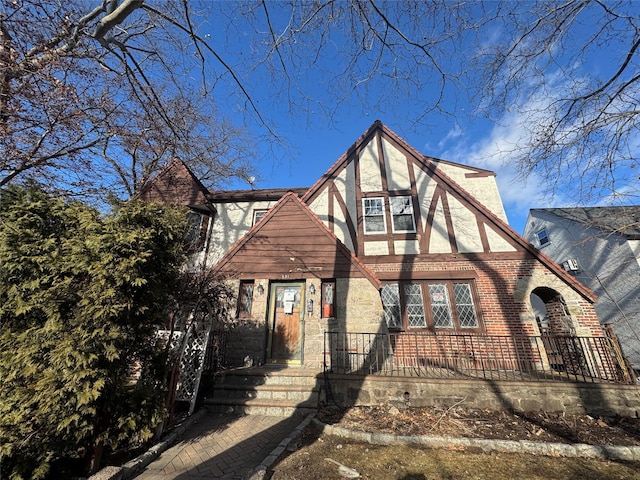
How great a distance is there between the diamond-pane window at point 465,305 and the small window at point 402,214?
2.66 metres

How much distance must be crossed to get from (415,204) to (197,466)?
9.98 metres

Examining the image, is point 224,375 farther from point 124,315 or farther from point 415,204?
point 415,204

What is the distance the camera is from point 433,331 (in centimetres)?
877

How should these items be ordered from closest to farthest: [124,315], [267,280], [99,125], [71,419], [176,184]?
1. [71,419]
2. [124,315]
3. [99,125]
4. [267,280]
5. [176,184]

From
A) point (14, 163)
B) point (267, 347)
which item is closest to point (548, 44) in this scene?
point (267, 347)

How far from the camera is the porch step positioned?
561cm

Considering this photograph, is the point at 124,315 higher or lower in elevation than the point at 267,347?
higher

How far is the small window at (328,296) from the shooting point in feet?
25.0

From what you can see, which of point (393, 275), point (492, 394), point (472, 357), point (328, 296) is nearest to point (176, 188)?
point (328, 296)

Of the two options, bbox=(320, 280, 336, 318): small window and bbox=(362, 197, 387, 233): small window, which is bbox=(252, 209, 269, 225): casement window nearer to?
bbox=(362, 197, 387, 233): small window

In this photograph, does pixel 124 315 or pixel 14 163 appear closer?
pixel 124 315

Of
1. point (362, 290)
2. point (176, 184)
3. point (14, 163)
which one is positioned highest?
point (176, 184)

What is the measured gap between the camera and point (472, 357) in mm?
8039

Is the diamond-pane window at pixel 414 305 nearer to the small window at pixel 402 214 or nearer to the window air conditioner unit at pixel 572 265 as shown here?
the small window at pixel 402 214
